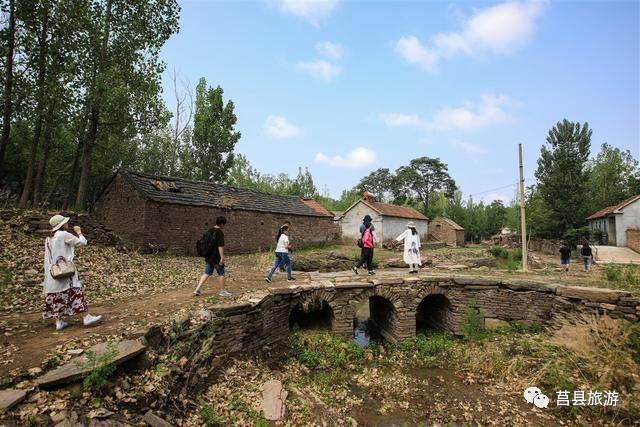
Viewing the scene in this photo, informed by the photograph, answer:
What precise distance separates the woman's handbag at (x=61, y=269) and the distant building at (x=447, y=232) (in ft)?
124

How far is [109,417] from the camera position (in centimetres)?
338

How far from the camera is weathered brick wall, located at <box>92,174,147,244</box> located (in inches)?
603

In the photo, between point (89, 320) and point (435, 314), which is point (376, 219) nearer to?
point (435, 314)

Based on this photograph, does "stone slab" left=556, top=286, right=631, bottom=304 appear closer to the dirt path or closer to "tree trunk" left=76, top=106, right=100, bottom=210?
the dirt path

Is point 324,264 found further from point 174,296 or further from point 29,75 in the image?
point 29,75

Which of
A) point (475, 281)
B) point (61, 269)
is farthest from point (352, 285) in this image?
point (61, 269)

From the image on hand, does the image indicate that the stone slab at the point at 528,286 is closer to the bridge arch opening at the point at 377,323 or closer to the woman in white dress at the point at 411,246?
the woman in white dress at the point at 411,246

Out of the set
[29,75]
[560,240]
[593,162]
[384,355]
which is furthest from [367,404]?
[593,162]

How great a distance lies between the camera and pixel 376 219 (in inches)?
1204

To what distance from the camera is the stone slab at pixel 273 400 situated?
16.7 ft

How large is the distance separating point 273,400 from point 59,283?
3.86m

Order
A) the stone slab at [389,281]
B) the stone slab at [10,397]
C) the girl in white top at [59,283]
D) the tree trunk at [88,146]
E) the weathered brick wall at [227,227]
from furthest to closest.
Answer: the weathered brick wall at [227,227] < the tree trunk at [88,146] < the stone slab at [389,281] < the girl in white top at [59,283] < the stone slab at [10,397]

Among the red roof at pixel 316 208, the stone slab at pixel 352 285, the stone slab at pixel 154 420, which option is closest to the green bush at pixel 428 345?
the stone slab at pixel 352 285

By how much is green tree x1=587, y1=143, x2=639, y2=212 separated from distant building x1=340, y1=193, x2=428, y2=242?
2123cm
